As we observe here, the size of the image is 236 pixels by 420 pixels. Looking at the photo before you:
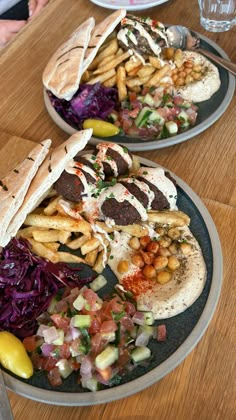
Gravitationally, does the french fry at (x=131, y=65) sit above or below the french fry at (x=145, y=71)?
above

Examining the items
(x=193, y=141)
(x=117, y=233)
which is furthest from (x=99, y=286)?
(x=193, y=141)

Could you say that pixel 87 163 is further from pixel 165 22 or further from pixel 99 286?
pixel 165 22

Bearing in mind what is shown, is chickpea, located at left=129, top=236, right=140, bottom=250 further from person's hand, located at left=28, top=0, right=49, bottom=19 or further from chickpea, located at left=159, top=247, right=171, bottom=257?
person's hand, located at left=28, top=0, right=49, bottom=19

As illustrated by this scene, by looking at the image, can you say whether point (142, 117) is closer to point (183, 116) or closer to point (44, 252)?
point (183, 116)

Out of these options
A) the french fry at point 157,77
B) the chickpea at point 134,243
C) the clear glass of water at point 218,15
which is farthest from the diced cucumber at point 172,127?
the clear glass of water at point 218,15

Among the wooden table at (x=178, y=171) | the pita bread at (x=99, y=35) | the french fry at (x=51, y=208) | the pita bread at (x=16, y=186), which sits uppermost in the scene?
the pita bread at (x=16, y=186)

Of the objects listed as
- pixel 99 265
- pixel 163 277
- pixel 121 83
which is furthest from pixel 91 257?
pixel 121 83

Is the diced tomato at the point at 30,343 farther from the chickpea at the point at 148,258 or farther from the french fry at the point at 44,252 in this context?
the chickpea at the point at 148,258
